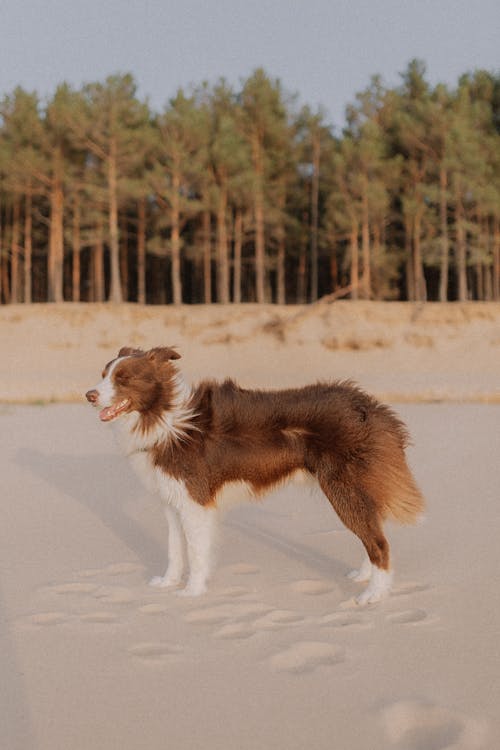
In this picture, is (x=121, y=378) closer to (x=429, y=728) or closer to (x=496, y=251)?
(x=429, y=728)

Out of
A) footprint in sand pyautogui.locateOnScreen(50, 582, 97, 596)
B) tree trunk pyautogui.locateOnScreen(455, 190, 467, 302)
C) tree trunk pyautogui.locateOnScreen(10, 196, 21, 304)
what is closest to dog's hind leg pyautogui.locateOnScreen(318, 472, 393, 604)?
footprint in sand pyautogui.locateOnScreen(50, 582, 97, 596)

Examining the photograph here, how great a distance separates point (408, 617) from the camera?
438cm

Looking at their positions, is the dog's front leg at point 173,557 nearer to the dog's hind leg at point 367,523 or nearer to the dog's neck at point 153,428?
the dog's neck at point 153,428

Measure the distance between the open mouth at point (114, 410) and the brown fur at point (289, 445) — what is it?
0.05 m

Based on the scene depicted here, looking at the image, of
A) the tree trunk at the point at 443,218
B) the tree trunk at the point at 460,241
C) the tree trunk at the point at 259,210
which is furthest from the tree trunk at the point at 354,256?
the tree trunk at the point at 460,241

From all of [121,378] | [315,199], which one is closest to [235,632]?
[121,378]

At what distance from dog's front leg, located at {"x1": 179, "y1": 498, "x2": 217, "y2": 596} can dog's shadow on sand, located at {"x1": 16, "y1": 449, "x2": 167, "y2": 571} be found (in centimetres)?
69

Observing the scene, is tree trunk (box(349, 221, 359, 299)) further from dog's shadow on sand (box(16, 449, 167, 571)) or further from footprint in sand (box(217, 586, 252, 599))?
footprint in sand (box(217, 586, 252, 599))

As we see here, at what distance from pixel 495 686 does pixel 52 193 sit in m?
34.8

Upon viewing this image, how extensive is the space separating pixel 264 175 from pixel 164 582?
32911 millimetres

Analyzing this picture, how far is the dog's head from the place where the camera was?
16.5 ft

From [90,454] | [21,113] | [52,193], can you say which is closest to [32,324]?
[52,193]

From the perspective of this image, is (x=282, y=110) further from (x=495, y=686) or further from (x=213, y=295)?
(x=495, y=686)

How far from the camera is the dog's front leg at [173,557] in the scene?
202 inches
